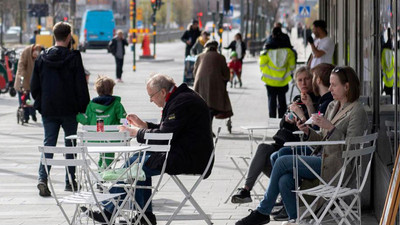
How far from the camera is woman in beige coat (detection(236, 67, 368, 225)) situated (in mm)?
8484

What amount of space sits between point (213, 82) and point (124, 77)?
20.5 m

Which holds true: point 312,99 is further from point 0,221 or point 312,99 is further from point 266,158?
point 0,221

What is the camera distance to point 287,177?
870 cm

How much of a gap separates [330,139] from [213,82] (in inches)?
343

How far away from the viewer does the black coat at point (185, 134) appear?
8.75 meters

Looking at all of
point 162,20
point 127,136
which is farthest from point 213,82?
point 162,20

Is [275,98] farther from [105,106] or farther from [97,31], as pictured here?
[97,31]

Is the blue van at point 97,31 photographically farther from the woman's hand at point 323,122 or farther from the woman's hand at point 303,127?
the woman's hand at point 323,122

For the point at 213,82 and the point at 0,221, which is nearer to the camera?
the point at 0,221

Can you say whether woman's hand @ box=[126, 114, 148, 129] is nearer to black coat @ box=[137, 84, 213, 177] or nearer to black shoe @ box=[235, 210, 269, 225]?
black coat @ box=[137, 84, 213, 177]

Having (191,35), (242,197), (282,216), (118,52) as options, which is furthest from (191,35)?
(282,216)

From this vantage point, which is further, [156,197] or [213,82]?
[213,82]

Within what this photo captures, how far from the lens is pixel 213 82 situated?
17.1 m

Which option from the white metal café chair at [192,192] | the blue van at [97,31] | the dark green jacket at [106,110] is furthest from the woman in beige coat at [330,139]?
the blue van at [97,31]
